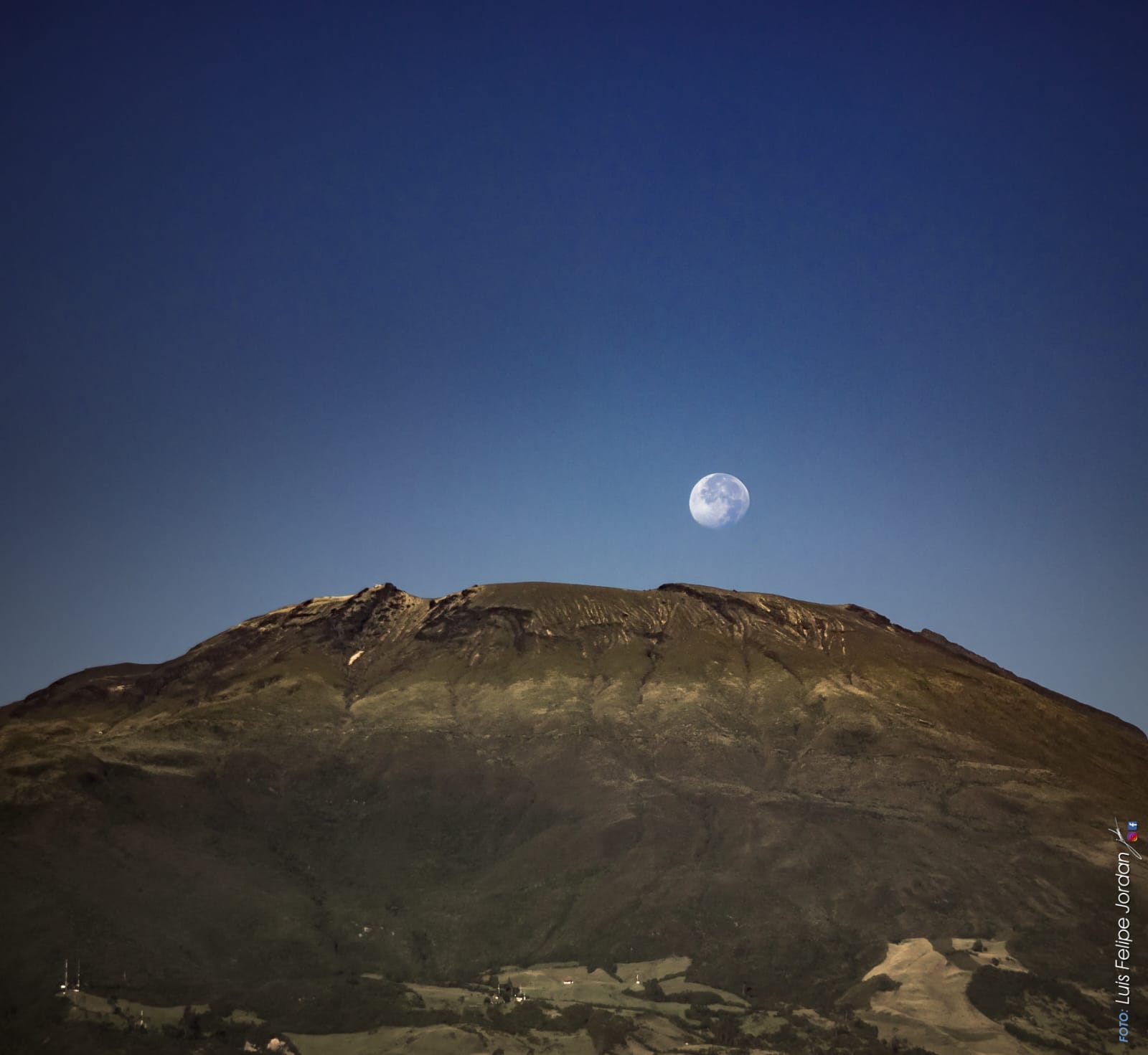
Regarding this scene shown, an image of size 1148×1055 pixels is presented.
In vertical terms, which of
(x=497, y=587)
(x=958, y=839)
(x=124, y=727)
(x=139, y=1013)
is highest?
(x=497, y=587)

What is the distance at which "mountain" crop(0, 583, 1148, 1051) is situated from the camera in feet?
315

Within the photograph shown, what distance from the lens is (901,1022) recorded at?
86.8 m

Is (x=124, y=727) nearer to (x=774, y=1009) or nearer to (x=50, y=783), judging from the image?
(x=50, y=783)

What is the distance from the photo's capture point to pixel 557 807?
Result: 120 meters

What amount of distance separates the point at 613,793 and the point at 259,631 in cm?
6246

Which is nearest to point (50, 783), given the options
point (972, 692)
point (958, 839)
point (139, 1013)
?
point (139, 1013)

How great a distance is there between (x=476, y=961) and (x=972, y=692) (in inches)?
2995

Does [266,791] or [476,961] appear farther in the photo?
[266,791]

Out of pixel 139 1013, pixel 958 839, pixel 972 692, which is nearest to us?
pixel 139 1013

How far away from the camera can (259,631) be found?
518 feet

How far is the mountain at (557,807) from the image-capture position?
9612 cm

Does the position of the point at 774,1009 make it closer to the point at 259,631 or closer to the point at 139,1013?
the point at 139,1013

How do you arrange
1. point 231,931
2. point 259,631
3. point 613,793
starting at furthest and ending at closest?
point 259,631 → point 613,793 → point 231,931

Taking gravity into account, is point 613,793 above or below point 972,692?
below
